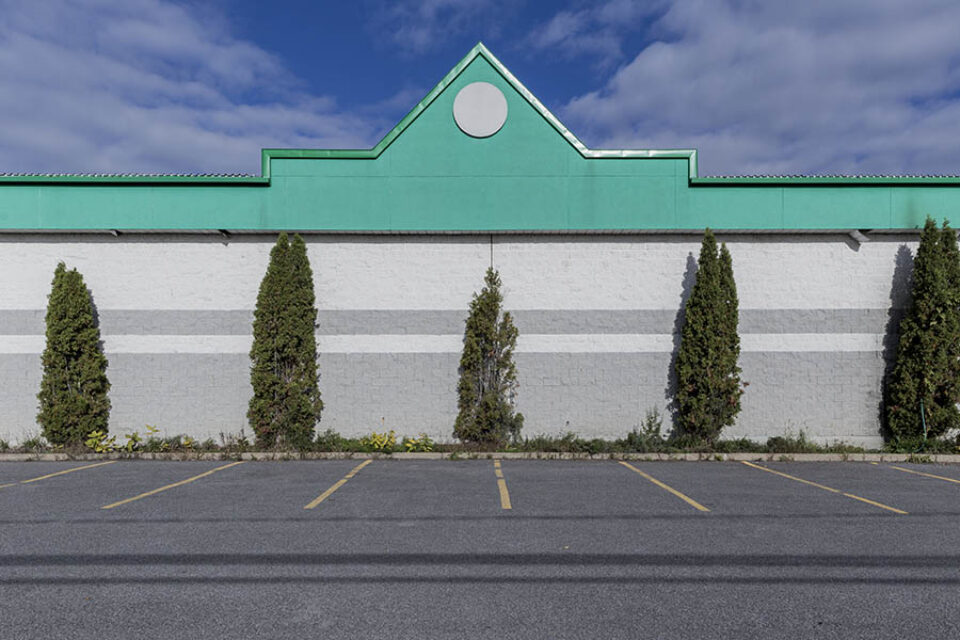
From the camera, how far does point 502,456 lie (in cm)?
1199

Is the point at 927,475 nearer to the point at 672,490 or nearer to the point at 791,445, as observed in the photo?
the point at 791,445

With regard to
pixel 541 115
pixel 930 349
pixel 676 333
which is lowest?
pixel 930 349

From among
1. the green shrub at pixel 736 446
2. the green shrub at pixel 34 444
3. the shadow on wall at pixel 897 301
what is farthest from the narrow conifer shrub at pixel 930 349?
the green shrub at pixel 34 444

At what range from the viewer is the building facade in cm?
1294

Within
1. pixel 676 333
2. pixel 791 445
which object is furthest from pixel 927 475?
pixel 676 333

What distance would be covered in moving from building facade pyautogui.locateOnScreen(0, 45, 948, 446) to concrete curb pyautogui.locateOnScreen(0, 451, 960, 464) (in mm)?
930

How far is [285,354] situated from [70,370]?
4648 mm

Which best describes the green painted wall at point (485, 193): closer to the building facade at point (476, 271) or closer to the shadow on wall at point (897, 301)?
the building facade at point (476, 271)

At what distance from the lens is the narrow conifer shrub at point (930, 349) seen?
482 inches

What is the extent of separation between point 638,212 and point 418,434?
23.2 ft

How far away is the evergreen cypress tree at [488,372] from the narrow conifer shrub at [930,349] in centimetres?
843

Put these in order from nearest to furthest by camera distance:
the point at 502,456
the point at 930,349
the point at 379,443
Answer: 1. the point at 502,456
2. the point at 930,349
3. the point at 379,443

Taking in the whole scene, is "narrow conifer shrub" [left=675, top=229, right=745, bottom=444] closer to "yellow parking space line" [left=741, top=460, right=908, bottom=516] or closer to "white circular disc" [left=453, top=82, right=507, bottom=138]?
"yellow parking space line" [left=741, top=460, right=908, bottom=516]

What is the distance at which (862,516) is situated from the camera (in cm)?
737
